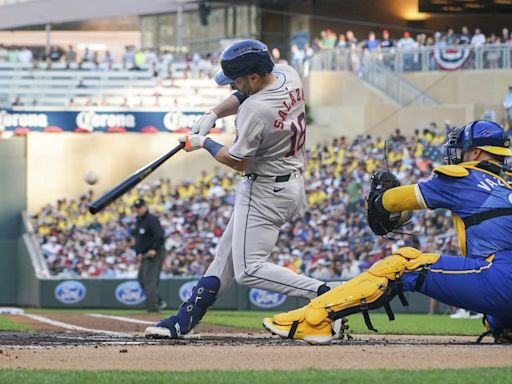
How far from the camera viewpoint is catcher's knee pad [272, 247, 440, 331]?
742 centimetres

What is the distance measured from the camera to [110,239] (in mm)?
26250

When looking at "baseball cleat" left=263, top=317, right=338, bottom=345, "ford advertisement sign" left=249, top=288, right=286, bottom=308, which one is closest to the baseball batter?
"baseball cleat" left=263, top=317, right=338, bottom=345

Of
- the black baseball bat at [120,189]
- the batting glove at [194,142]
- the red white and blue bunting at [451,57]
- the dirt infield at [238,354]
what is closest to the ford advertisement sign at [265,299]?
the red white and blue bunting at [451,57]

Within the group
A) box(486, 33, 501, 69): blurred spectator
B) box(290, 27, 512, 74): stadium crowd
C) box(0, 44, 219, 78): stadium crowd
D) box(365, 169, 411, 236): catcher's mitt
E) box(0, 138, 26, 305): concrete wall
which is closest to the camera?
box(365, 169, 411, 236): catcher's mitt

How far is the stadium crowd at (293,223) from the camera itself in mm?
21562

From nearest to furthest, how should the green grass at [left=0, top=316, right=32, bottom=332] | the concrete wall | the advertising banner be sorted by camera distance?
the green grass at [left=0, top=316, right=32, bottom=332], the concrete wall, the advertising banner

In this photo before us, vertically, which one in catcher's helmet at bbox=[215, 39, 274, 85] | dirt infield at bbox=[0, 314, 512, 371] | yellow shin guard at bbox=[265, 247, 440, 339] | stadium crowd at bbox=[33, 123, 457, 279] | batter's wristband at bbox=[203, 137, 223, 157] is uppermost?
catcher's helmet at bbox=[215, 39, 274, 85]

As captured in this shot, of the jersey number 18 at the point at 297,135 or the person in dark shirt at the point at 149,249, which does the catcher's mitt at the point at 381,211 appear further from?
the person in dark shirt at the point at 149,249

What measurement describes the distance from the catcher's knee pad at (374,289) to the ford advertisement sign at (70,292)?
15481mm

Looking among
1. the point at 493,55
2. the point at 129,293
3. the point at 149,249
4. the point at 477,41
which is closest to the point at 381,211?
the point at 149,249

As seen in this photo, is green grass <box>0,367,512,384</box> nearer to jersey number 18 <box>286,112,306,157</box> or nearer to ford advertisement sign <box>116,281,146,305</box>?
jersey number 18 <box>286,112,306,157</box>

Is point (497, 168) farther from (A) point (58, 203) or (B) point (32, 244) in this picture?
(A) point (58, 203)

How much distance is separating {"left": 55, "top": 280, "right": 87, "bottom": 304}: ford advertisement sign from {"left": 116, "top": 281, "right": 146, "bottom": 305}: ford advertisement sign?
0.80m

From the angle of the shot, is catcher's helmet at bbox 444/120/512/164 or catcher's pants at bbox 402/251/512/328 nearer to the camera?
catcher's pants at bbox 402/251/512/328
